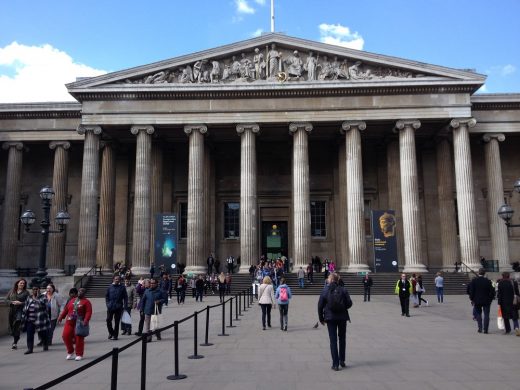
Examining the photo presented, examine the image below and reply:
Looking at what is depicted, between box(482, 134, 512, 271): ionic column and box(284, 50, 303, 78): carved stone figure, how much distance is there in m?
13.9

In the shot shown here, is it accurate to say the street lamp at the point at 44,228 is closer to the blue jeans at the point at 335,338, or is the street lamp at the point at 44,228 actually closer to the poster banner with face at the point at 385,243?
the blue jeans at the point at 335,338

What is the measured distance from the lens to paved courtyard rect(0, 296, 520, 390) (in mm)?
8188

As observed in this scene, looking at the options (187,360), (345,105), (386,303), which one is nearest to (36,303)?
(187,360)

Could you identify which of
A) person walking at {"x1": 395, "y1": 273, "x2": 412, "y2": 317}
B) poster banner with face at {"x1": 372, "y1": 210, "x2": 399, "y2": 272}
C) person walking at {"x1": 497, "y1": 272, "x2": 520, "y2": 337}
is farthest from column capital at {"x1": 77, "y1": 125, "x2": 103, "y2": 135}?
person walking at {"x1": 497, "y1": 272, "x2": 520, "y2": 337}

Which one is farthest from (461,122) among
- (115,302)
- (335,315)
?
(335,315)

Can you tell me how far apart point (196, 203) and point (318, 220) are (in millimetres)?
11086

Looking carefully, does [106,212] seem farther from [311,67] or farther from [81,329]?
[81,329]

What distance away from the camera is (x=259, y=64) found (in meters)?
33.0

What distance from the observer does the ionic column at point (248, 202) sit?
3155 centimetres

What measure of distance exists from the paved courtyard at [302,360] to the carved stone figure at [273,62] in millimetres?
20648

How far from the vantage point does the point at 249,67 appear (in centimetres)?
3306

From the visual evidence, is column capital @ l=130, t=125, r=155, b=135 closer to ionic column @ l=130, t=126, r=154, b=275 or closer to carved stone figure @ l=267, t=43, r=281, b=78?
ionic column @ l=130, t=126, r=154, b=275

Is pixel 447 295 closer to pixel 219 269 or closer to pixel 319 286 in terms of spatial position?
pixel 319 286

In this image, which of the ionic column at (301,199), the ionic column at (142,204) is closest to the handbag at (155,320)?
the ionic column at (142,204)
